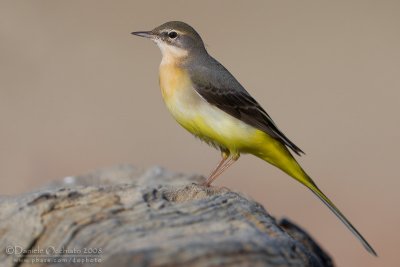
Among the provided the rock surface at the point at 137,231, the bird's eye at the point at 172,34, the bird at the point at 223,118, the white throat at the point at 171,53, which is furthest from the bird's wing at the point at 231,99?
the rock surface at the point at 137,231

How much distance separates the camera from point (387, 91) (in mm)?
13211

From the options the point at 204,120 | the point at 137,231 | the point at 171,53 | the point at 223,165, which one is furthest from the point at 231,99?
the point at 137,231

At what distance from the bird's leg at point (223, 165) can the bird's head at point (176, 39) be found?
0.99m

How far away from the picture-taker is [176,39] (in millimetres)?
7594

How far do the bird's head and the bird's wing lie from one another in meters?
0.35

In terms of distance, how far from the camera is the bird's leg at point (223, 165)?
669 centimetres

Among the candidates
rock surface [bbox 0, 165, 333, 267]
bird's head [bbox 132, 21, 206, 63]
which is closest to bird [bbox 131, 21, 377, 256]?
bird's head [bbox 132, 21, 206, 63]

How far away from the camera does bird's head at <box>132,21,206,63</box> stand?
7496 mm

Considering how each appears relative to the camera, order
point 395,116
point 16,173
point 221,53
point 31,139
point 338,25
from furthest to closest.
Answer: point 338,25 → point 221,53 → point 395,116 → point 31,139 → point 16,173

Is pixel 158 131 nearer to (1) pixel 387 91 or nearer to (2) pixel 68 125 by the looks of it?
(2) pixel 68 125

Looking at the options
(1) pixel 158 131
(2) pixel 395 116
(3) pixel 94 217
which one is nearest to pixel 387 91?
(2) pixel 395 116

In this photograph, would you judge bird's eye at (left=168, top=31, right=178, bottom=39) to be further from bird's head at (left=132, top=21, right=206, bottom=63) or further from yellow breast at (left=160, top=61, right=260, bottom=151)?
yellow breast at (left=160, top=61, right=260, bottom=151)

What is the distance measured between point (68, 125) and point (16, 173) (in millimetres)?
1298

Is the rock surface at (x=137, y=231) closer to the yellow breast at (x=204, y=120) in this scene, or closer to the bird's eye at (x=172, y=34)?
the yellow breast at (x=204, y=120)
